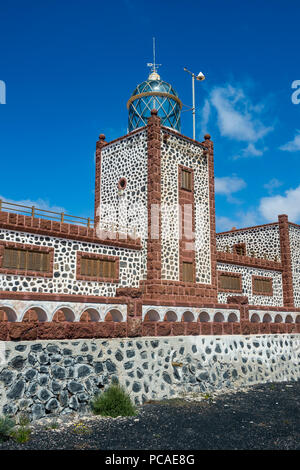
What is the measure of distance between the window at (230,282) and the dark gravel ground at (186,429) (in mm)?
11798

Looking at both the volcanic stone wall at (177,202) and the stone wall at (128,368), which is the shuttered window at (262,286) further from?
the stone wall at (128,368)

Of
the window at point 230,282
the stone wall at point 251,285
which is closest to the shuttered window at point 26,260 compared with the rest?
the stone wall at point 251,285

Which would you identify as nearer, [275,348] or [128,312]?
[128,312]

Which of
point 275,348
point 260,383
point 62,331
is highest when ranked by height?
point 62,331

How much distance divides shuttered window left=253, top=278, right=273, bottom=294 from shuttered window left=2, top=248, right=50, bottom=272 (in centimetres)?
1421

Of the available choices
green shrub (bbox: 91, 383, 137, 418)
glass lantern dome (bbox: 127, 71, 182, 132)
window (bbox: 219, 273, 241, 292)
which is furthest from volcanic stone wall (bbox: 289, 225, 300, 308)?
green shrub (bbox: 91, 383, 137, 418)

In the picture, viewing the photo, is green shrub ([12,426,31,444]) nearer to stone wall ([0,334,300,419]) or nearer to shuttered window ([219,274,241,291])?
stone wall ([0,334,300,419])

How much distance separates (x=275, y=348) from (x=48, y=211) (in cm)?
1049

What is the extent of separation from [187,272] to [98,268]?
14.3 feet

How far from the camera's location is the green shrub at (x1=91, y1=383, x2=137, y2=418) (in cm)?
952

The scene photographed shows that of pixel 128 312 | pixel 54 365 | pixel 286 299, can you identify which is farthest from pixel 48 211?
pixel 286 299

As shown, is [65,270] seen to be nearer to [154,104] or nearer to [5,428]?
[5,428]

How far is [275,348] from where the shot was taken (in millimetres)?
16484
